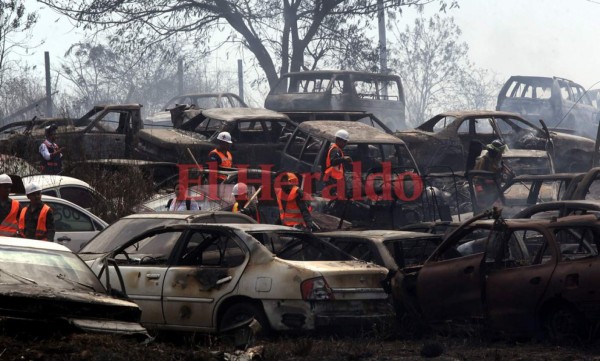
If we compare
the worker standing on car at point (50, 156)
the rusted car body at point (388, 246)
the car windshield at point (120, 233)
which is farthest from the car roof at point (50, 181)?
the rusted car body at point (388, 246)

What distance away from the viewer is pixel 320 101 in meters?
26.7

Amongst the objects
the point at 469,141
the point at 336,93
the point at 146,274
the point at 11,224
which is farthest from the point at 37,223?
the point at 336,93

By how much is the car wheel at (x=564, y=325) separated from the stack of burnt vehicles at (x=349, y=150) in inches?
224

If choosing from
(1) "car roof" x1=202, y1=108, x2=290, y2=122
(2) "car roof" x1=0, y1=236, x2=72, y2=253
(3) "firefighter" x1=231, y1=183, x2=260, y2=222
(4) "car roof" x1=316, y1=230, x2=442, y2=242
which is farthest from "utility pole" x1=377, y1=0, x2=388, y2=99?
(2) "car roof" x1=0, y1=236, x2=72, y2=253

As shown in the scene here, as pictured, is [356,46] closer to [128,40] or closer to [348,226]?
[128,40]

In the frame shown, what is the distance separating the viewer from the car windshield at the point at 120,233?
11.6 metres

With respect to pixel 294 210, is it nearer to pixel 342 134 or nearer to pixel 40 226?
pixel 342 134

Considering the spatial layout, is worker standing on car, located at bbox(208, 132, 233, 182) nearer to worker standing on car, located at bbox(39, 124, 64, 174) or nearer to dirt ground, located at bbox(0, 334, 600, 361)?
worker standing on car, located at bbox(39, 124, 64, 174)

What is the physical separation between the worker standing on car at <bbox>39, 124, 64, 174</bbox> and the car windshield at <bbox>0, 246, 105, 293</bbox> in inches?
375

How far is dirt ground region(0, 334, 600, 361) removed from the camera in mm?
7484

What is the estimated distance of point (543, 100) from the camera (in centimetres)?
3150

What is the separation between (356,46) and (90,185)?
16.8 meters

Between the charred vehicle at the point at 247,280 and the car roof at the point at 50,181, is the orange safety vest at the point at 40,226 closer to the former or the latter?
the charred vehicle at the point at 247,280

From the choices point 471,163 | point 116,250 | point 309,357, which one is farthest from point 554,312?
point 471,163
